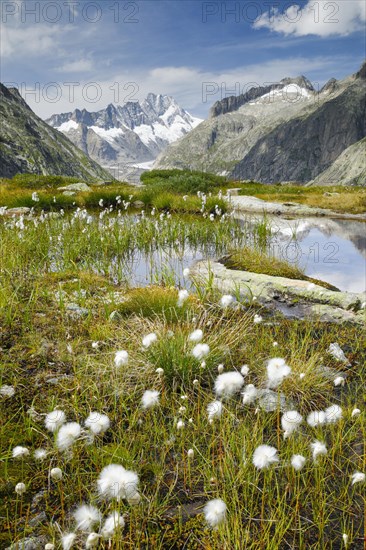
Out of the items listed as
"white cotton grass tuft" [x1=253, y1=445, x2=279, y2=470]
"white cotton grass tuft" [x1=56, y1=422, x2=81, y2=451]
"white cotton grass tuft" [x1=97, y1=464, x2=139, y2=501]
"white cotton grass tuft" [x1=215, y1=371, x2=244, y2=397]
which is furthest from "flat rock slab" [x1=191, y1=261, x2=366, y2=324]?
"white cotton grass tuft" [x1=97, y1=464, x2=139, y2=501]

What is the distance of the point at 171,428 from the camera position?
353 cm

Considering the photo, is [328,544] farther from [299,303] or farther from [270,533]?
[299,303]

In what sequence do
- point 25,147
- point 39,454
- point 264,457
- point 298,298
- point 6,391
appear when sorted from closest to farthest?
point 264,457, point 39,454, point 6,391, point 298,298, point 25,147

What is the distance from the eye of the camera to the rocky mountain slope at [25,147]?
5394 inches

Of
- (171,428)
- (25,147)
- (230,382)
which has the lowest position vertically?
(171,428)

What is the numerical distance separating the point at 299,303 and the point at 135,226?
→ 7.77m

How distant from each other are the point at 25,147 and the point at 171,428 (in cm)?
16505

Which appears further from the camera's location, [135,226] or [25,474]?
[135,226]

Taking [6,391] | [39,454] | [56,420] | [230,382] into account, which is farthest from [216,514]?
[6,391]

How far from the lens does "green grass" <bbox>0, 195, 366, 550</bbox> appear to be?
2674mm

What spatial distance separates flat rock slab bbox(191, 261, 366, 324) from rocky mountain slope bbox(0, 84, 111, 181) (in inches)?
5281

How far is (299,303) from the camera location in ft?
23.0

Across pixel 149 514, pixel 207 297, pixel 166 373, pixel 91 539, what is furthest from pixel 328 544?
pixel 207 297

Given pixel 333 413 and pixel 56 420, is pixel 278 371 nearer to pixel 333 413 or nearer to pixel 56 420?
pixel 333 413
